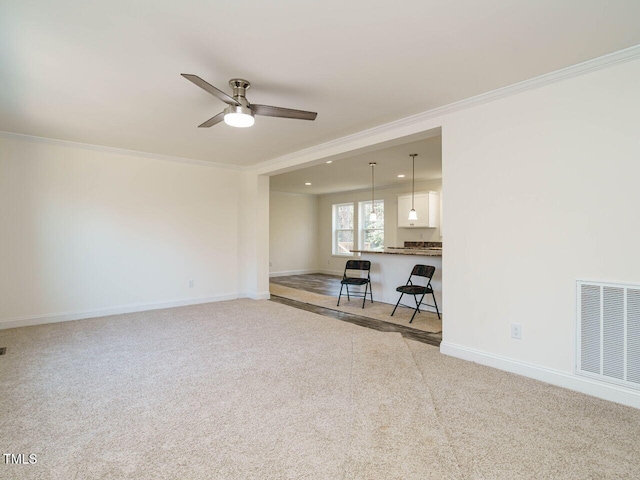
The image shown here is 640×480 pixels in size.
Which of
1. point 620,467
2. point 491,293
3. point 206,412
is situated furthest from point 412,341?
point 206,412

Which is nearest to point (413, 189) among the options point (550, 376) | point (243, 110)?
point (550, 376)

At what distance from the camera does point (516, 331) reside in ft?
8.89

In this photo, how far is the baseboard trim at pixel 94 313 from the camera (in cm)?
407

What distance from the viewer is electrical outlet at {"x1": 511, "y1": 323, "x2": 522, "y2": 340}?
106 inches

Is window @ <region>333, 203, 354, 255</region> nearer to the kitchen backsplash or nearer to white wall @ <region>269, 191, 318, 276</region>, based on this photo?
white wall @ <region>269, 191, 318, 276</region>

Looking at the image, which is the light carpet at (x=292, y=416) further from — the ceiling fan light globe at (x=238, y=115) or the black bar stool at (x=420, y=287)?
the ceiling fan light globe at (x=238, y=115)

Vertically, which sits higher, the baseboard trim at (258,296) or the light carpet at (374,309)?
the baseboard trim at (258,296)

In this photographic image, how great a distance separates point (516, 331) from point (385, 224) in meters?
5.71

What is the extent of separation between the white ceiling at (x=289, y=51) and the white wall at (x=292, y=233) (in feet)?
19.0

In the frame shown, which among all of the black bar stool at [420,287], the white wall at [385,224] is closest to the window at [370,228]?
the white wall at [385,224]

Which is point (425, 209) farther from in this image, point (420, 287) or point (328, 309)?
point (328, 309)

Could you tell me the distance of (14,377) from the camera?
2590 mm

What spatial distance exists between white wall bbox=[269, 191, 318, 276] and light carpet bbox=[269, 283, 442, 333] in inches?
101

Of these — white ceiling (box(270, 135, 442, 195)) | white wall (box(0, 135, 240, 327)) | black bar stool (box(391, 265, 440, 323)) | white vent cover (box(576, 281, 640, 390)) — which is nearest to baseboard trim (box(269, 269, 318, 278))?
white ceiling (box(270, 135, 442, 195))
